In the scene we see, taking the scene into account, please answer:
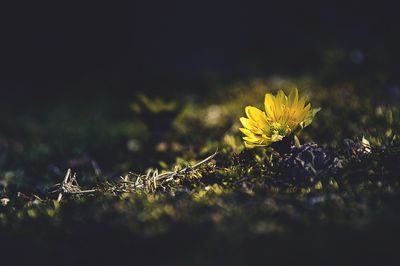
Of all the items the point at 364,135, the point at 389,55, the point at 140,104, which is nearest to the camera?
the point at 364,135

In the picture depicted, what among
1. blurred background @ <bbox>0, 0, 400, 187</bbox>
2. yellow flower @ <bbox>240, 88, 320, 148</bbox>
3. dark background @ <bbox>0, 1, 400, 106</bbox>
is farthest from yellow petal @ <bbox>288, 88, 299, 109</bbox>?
dark background @ <bbox>0, 1, 400, 106</bbox>

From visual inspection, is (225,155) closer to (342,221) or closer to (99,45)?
(342,221)

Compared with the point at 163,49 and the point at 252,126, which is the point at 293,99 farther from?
the point at 163,49

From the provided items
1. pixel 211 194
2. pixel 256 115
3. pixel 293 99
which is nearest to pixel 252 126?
pixel 256 115

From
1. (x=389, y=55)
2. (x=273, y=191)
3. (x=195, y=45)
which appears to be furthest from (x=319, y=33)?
(x=273, y=191)

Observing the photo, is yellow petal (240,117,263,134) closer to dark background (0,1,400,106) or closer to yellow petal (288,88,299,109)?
yellow petal (288,88,299,109)

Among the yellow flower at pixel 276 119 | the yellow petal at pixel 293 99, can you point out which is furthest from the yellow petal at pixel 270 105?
the yellow petal at pixel 293 99
